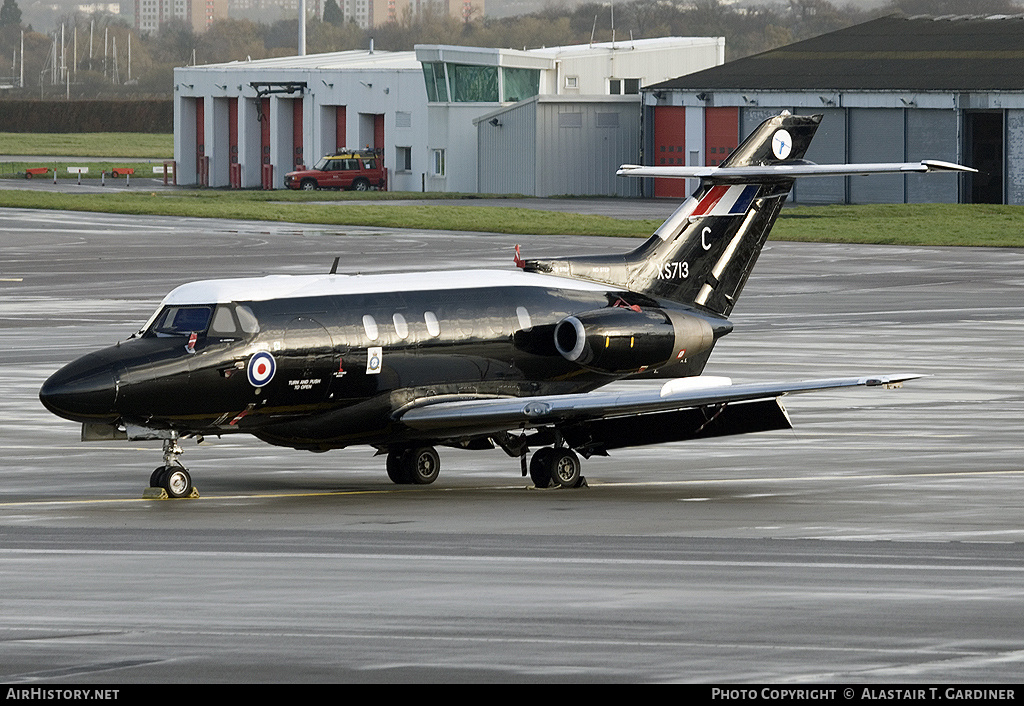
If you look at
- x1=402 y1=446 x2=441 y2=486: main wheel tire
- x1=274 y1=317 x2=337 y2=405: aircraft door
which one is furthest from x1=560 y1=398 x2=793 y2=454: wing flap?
x1=274 y1=317 x2=337 y2=405: aircraft door

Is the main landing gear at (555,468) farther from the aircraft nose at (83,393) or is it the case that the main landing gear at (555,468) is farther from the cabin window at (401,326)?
the aircraft nose at (83,393)

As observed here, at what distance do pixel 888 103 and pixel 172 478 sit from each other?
82.1 m

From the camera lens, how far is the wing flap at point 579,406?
22656 millimetres

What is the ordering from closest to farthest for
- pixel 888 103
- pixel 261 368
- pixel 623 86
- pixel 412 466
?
pixel 261 368 < pixel 412 466 < pixel 888 103 < pixel 623 86

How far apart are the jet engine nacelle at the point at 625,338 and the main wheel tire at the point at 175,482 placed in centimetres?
556

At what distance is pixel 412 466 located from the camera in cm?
2458

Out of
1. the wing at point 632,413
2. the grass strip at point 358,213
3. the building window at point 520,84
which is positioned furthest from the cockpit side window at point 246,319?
the building window at point 520,84

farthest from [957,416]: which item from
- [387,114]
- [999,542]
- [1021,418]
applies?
[387,114]

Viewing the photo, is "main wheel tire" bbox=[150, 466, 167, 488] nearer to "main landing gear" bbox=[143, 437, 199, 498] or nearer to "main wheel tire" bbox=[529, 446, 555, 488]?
"main landing gear" bbox=[143, 437, 199, 498]

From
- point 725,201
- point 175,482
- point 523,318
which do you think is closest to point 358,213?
point 725,201

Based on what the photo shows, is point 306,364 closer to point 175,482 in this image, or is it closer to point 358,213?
point 175,482

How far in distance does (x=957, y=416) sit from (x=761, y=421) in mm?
8364

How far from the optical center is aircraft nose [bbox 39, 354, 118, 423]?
70.1 ft
